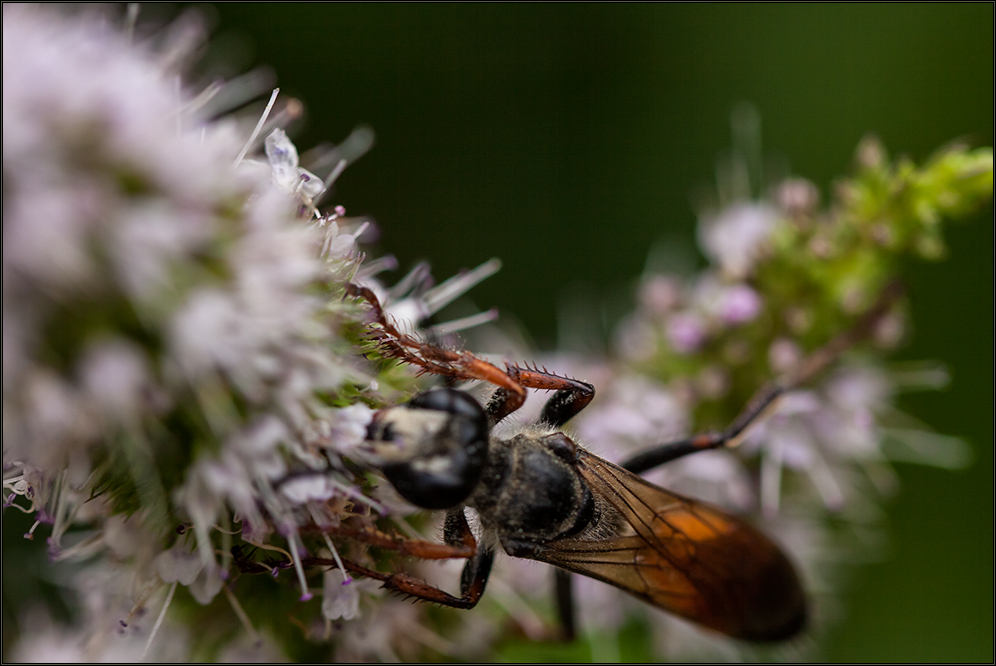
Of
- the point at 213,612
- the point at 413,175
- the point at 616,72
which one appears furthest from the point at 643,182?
the point at 213,612

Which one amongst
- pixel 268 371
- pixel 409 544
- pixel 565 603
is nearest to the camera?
pixel 268 371

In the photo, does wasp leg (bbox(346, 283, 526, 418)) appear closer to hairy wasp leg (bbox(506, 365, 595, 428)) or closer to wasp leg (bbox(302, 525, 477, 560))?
hairy wasp leg (bbox(506, 365, 595, 428))

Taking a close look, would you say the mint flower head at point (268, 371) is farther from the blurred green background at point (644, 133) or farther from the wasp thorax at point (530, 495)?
the blurred green background at point (644, 133)

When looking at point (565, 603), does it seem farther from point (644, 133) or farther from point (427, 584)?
point (644, 133)

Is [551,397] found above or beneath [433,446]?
above

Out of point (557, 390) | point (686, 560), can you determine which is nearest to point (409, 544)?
point (557, 390)

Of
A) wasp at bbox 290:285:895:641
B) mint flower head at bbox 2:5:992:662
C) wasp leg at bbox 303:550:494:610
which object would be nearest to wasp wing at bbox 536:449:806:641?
wasp at bbox 290:285:895:641

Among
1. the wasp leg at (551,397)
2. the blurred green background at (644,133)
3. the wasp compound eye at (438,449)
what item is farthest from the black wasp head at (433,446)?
the blurred green background at (644,133)
